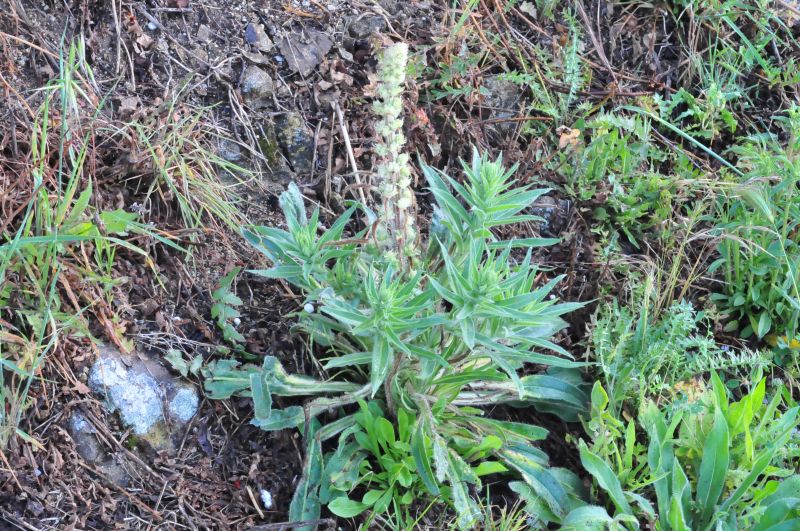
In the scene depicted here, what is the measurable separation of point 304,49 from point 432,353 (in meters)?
1.56

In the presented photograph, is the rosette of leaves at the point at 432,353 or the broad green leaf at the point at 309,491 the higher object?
the rosette of leaves at the point at 432,353

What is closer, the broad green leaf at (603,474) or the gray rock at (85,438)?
the gray rock at (85,438)

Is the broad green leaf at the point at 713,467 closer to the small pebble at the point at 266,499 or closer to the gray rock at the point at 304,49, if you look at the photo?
the small pebble at the point at 266,499

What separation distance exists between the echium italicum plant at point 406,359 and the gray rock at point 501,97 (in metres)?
0.89

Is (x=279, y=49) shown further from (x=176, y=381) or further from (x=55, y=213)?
(x=176, y=381)

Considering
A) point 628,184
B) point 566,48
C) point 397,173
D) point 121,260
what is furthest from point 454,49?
point 121,260

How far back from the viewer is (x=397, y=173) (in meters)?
2.38

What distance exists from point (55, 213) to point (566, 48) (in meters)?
2.27

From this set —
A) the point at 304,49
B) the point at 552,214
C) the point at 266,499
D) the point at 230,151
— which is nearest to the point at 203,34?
the point at 304,49

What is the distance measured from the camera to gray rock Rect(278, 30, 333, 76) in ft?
10.4

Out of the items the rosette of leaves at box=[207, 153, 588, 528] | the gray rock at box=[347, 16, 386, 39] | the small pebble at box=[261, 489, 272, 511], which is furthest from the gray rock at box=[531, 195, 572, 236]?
the small pebble at box=[261, 489, 272, 511]

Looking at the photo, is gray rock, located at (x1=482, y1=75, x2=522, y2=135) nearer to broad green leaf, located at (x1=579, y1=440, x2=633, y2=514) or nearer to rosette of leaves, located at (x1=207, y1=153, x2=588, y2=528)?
rosette of leaves, located at (x1=207, y1=153, x2=588, y2=528)

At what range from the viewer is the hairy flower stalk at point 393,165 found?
7.33 feet

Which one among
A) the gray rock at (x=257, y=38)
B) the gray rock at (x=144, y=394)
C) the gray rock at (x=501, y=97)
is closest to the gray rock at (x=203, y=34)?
the gray rock at (x=257, y=38)
